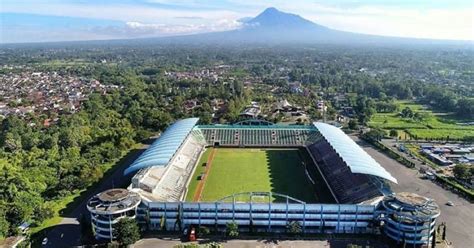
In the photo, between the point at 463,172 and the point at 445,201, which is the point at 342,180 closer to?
the point at 445,201

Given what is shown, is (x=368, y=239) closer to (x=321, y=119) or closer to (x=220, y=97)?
(x=321, y=119)

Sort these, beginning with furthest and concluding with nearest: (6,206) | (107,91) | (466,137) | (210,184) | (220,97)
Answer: (107,91) → (220,97) → (466,137) → (210,184) → (6,206)

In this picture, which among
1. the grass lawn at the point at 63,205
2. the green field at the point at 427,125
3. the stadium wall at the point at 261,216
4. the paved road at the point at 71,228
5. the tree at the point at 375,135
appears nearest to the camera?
the paved road at the point at 71,228

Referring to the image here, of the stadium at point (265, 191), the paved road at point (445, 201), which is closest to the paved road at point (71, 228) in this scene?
the stadium at point (265, 191)

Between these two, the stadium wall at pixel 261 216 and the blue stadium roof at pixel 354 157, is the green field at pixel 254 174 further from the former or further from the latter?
the stadium wall at pixel 261 216

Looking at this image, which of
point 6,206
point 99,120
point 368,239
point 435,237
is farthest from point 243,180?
point 99,120

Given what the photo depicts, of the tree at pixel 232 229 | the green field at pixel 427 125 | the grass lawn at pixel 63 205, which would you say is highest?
the tree at pixel 232 229
